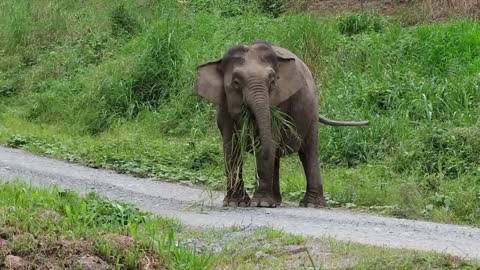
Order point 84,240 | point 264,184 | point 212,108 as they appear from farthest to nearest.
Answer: point 212,108 < point 264,184 < point 84,240

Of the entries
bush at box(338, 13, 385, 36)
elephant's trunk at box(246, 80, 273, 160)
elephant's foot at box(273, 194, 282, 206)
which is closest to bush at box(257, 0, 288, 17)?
bush at box(338, 13, 385, 36)

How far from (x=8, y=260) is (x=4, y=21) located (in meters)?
18.8

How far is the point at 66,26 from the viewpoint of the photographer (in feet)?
80.7

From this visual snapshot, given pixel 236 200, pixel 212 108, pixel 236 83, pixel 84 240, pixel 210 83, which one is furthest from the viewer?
pixel 212 108

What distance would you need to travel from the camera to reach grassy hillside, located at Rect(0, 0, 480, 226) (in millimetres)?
12875

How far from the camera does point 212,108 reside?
17219 millimetres

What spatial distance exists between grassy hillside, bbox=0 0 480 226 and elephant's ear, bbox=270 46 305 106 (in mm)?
1777

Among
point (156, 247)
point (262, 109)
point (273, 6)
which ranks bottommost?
point (156, 247)

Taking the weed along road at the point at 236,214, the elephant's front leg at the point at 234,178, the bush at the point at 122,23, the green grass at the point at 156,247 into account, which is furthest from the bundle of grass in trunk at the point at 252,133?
the bush at the point at 122,23

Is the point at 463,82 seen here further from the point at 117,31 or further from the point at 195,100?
the point at 117,31

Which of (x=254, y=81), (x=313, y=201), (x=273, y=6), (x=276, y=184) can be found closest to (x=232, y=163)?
(x=276, y=184)

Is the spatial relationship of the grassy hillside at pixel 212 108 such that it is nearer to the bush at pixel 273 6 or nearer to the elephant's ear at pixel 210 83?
the bush at pixel 273 6

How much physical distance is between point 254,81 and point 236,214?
1363 mm

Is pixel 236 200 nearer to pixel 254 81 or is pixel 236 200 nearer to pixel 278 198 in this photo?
pixel 278 198
